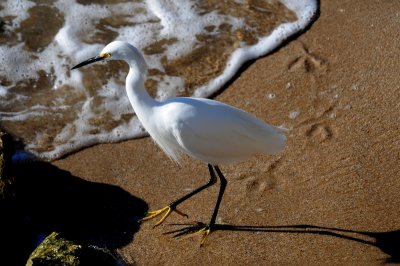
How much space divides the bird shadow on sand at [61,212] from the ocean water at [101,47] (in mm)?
415

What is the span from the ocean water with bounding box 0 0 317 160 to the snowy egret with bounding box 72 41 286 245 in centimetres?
111

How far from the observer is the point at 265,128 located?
3582 millimetres

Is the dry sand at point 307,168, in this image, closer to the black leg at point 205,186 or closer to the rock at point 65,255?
the black leg at point 205,186

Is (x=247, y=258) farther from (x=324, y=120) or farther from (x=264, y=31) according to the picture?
(x=264, y=31)

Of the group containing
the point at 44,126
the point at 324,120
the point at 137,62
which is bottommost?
the point at 44,126

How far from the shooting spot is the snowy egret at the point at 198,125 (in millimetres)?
3441

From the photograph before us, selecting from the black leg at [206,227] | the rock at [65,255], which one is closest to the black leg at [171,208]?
the black leg at [206,227]

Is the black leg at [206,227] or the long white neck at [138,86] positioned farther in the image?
the black leg at [206,227]

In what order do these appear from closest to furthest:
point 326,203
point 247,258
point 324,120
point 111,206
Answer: point 247,258 < point 326,203 < point 111,206 < point 324,120

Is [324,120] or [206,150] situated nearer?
[206,150]

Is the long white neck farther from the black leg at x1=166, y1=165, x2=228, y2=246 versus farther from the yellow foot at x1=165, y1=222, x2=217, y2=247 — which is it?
the yellow foot at x1=165, y1=222, x2=217, y2=247

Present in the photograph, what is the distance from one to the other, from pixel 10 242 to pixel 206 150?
1269 mm

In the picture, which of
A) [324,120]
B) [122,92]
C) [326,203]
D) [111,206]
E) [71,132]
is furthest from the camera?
[122,92]

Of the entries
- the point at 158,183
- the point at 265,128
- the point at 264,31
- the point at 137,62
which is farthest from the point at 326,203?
the point at 264,31
